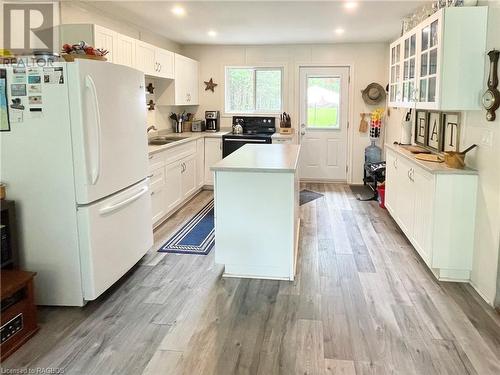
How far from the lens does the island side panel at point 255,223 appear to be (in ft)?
10.9

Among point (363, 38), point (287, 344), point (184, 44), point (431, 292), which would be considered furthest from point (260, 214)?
point (184, 44)

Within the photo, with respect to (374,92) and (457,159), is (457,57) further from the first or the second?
(374,92)

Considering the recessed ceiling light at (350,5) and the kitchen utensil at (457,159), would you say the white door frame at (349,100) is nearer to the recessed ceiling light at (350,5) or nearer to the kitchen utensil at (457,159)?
the recessed ceiling light at (350,5)

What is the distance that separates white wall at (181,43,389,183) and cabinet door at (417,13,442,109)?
10.5ft

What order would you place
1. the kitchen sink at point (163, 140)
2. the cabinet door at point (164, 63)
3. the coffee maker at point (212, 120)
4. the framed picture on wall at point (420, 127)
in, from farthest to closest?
the coffee maker at point (212, 120), the kitchen sink at point (163, 140), the cabinet door at point (164, 63), the framed picture on wall at point (420, 127)

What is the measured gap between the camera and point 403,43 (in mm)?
4672

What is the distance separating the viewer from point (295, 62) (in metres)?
7.25

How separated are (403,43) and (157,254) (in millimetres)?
3381

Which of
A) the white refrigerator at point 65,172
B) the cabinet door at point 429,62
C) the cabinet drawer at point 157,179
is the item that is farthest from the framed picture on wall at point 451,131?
the cabinet drawer at point 157,179

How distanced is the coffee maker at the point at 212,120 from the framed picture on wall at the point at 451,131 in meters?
4.12

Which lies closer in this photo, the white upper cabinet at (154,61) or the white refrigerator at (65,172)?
the white refrigerator at (65,172)

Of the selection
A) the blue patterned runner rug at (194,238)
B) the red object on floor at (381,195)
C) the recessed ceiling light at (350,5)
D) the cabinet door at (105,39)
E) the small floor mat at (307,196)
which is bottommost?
the blue patterned runner rug at (194,238)

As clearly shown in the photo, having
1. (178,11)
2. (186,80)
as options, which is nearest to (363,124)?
(186,80)

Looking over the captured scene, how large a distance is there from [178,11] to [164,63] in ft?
3.89
